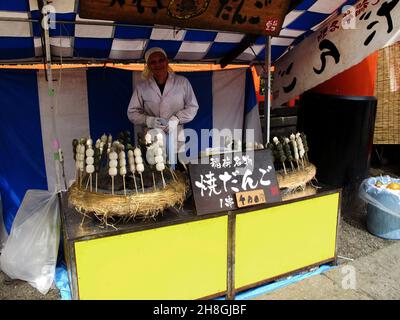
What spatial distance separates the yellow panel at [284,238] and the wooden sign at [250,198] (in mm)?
101

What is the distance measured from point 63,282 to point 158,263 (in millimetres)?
1349

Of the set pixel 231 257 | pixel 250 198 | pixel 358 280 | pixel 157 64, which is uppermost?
pixel 157 64

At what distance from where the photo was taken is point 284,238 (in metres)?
3.27

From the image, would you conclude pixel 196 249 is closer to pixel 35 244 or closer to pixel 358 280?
pixel 35 244

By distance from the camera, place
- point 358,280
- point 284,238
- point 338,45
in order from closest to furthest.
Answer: point 284,238 < point 358,280 < point 338,45

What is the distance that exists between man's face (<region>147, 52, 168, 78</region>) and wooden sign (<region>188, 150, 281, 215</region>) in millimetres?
1678

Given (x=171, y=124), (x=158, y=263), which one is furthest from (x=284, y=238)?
(x=171, y=124)

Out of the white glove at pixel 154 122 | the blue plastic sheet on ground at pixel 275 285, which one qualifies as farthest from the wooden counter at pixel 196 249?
the white glove at pixel 154 122

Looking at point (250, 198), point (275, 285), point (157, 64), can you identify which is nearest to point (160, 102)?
point (157, 64)

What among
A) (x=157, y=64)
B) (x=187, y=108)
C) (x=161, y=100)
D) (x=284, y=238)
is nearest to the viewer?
(x=284, y=238)

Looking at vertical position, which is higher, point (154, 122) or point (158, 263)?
point (154, 122)

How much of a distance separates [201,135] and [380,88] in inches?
155

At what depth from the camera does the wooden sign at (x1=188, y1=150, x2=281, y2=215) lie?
2822 millimetres

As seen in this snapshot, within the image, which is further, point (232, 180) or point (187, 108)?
point (187, 108)
